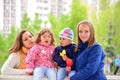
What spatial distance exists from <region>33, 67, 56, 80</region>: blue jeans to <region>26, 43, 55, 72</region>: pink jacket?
40mm

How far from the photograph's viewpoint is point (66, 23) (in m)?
24.8

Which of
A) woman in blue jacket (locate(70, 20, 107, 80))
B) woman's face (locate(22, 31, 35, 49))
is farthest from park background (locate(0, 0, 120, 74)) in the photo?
woman in blue jacket (locate(70, 20, 107, 80))

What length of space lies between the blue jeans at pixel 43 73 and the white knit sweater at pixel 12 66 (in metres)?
0.26

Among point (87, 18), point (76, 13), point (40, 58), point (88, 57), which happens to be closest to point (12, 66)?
point (40, 58)

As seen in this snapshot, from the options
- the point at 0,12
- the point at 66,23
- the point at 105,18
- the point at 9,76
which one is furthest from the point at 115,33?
the point at 9,76

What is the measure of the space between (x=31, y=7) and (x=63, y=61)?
58.9 m

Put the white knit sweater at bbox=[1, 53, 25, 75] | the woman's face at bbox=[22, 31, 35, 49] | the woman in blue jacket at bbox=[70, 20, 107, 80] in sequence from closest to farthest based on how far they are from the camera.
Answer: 1. the woman in blue jacket at bbox=[70, 20, 107, 80]
2. the white knit sweater at bbox=[1, 53, 25, 75]
3. the woman's face at bbox=[22, 31, 35, 49]

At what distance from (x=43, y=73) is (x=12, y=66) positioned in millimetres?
519

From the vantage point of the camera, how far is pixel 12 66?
4438 millimetres

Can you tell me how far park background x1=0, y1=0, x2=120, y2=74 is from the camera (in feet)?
81.7

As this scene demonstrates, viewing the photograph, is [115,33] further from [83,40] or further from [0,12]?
[83,40]

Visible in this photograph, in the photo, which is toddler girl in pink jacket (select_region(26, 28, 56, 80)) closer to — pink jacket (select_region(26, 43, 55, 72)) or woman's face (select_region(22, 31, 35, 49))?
pink jacket (select_region(26, 43, 55, 72))

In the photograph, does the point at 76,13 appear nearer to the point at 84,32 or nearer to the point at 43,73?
the point at 43,73

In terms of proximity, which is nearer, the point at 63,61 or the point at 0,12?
the point at 63,61
